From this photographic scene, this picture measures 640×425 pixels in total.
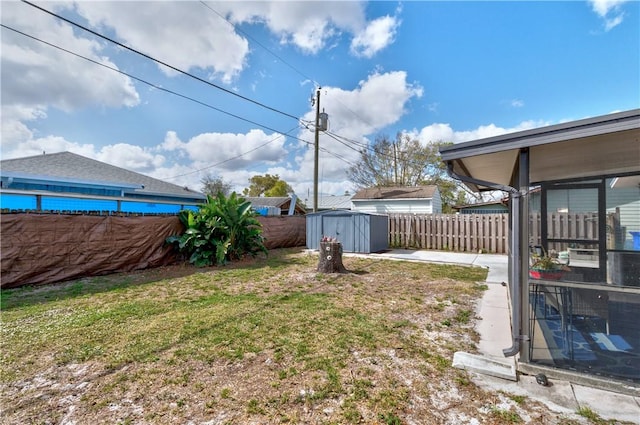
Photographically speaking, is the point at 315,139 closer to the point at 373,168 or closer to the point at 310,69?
the point at 310,69

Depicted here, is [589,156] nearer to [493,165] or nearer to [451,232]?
[493,165]

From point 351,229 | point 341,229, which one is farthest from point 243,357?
point 341,229

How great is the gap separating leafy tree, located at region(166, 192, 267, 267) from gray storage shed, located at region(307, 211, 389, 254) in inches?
120

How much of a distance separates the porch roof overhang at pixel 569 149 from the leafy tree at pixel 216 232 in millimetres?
6365

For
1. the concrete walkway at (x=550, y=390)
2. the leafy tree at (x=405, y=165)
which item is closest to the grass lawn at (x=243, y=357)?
the concrete walkway at (x=550, y=390)

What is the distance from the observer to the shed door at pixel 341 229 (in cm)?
1041

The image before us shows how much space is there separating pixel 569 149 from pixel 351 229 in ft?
25.9

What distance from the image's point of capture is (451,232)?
37.0 feet

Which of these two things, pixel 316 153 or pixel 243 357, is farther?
pixel 316 153

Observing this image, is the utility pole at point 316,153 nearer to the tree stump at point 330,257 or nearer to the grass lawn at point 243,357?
the tree stump at point 330,257

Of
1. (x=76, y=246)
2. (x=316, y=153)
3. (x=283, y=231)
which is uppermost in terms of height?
(x=316, y=153)

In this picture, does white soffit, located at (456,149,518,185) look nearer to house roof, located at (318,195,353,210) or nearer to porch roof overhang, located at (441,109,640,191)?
porch roof overhang, located at (441,109,640,191)

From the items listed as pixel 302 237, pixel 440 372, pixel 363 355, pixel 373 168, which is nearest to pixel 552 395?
pixel 440 372

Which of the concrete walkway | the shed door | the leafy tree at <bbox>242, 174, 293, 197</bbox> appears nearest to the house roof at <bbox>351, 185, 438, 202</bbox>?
the shed door
